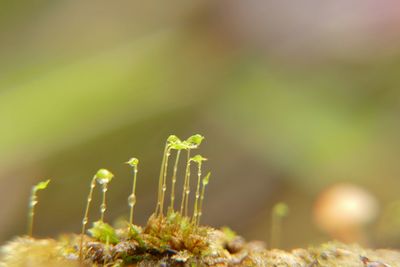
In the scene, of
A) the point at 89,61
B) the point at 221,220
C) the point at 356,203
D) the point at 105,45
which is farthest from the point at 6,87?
the point at 356,203

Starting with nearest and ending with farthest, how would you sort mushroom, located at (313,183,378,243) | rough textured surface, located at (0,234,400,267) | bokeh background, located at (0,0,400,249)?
rough textured surface, located at (0,234,400,267) → mushroom, located at (313,183,378,243) → bokeh background, located at (0,0,400,249)

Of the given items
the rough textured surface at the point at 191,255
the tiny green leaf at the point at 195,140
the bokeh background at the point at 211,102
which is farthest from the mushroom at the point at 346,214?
the tiny green leaf at the point at 195,140

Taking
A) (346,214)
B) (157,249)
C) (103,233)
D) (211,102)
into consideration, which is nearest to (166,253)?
(157,249)

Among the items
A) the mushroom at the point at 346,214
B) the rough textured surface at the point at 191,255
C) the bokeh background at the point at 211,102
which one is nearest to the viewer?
the rough textured surface at the point at 191,255

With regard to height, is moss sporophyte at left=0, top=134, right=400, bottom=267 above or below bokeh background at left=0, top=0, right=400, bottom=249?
below

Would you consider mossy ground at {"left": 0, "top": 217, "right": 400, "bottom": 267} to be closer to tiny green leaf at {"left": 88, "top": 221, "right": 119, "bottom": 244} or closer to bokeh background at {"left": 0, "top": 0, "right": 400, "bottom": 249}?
tiny green leaf at {"left": 88, "top": 221, "right": 119, "bottom": 244}

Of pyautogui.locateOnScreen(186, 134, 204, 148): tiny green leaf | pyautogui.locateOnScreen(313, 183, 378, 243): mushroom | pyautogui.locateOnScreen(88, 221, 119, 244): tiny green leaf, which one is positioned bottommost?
pyautogui.locateOnScreen(313, 183, 378, 243): mushroom

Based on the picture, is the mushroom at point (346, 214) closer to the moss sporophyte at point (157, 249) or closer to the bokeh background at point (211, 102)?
the bokeh background at point (211, 102)

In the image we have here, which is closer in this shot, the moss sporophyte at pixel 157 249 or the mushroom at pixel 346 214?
the moss sporophyte at pixel 157 249

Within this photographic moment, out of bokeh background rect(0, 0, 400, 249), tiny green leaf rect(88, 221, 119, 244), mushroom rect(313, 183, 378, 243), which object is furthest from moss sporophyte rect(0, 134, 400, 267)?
bokeh background rect(0, 0, 400, 249)
